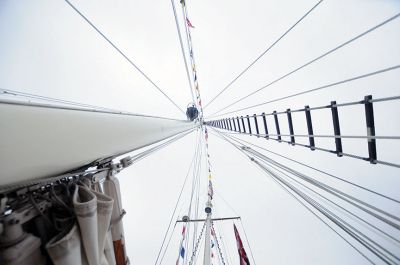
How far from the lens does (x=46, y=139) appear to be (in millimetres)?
1169

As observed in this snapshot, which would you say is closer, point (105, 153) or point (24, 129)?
point (24, 129)

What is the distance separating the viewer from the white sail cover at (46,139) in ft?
3.27

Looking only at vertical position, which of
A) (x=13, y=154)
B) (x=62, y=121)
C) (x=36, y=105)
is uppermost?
(x=36, y=105)

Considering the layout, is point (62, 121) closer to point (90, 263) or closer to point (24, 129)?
point (24, 129)

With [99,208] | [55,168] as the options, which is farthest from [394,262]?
[55,168]

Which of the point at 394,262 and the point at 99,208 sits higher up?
the point at 99,208

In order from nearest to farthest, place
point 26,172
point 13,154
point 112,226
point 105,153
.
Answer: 1. point 13,154
2. point 26,172
3. point 112,226
4. point 105,153

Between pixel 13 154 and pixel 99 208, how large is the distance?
59cm

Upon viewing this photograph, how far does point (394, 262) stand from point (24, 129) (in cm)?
307

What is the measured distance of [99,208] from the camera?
142cm

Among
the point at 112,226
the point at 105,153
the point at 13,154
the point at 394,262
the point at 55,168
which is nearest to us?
the point at 13,154

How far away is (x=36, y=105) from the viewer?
1.22 m

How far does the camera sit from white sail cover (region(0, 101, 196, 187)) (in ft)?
3.27

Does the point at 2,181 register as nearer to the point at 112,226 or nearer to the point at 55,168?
the point at 55,168
